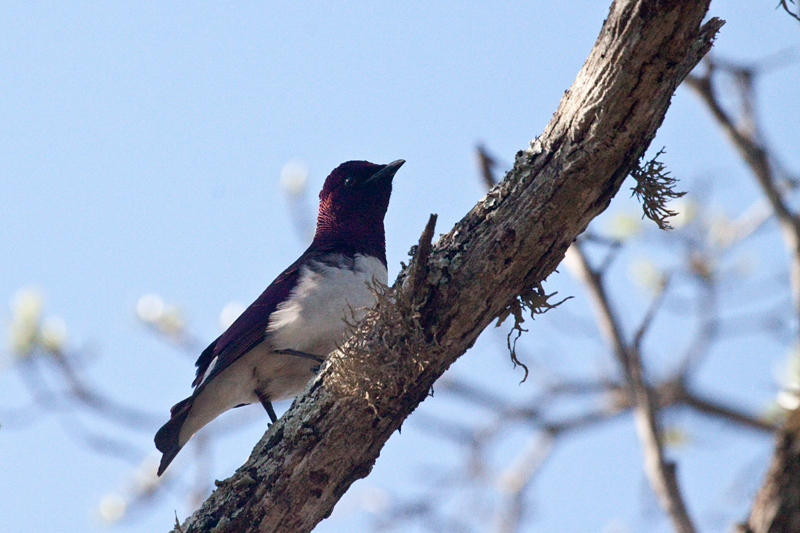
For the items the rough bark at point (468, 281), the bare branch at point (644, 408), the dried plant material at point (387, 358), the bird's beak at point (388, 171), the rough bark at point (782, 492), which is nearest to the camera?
the rough bark at point (782, 492)

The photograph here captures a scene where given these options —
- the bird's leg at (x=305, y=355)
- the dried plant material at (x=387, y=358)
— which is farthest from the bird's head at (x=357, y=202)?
the dried plant material at (x=387, y=358)

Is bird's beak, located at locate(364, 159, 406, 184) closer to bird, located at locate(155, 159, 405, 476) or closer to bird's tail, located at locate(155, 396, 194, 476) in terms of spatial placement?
bird, located at locate(155, 159, 405, 476)

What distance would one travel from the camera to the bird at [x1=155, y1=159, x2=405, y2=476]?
4.71 metres

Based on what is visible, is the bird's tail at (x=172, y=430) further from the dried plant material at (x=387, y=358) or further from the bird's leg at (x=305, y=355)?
the dried plant material at (x=387, y=358)

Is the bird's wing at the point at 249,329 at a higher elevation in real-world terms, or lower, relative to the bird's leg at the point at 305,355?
higher

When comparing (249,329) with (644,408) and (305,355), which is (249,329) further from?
(644,408)

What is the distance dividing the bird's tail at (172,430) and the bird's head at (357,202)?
4.61 ft

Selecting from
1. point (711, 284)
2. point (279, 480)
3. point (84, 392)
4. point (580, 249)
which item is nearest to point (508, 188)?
point (279, 480)

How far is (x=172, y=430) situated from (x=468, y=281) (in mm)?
2639

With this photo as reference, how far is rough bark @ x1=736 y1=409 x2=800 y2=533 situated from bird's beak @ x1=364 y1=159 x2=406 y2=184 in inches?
148

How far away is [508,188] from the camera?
309cm

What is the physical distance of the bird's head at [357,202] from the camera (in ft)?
18.1

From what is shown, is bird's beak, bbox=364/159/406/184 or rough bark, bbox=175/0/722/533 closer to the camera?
rough bark, bbox=175/0/722/533

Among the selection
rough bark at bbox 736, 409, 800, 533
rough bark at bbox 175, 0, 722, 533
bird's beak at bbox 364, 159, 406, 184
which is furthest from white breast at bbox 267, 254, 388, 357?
rough bark at bbox 736, 409, 800, 533
